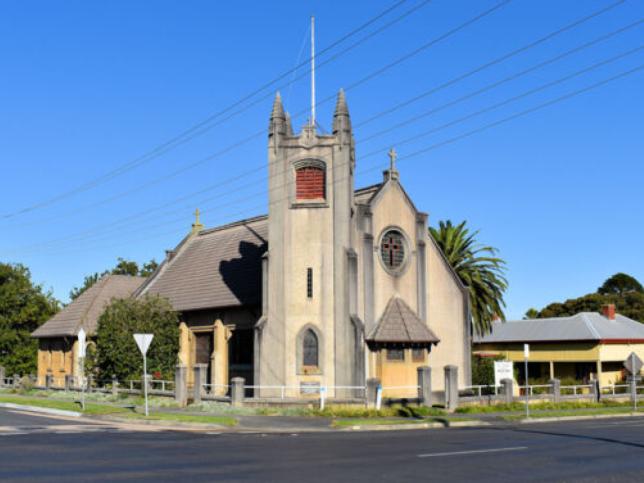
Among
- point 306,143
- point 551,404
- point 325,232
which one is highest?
point 306,143

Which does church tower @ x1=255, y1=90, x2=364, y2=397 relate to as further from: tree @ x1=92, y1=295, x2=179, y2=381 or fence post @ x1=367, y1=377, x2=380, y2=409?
tree @ x1=92, y1=295, x2=179, y2=381

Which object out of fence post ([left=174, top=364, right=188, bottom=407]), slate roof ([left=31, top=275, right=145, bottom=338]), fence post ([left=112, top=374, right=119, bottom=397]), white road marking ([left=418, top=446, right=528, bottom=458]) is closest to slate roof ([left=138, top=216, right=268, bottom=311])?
slate roof ([left=31, top=275, right=145, bottom=338])

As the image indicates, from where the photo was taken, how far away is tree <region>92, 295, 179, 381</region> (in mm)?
39781

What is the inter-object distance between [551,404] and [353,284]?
1103 cm

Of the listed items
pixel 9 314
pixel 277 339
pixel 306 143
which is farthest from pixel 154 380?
→ pixel 9 314

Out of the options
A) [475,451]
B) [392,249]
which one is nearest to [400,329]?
[392,249]

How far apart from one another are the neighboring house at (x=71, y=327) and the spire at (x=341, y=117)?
2254cm

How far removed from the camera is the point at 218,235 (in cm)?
5059

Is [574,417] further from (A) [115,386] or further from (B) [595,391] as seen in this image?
(A) [115,386]

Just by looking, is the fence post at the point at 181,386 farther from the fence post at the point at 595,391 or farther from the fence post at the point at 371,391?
the fence post at the point at 595,391

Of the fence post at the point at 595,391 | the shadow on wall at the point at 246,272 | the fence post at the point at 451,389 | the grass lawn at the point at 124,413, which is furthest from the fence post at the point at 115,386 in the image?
the fence post at the point at 595,391

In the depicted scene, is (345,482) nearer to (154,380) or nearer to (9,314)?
(154,380)

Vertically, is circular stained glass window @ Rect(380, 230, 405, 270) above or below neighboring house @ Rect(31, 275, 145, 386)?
above

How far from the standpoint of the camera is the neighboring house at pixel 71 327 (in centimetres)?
5031
